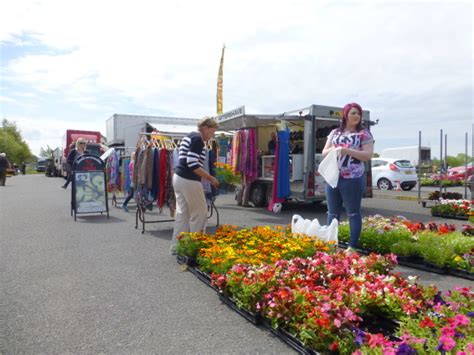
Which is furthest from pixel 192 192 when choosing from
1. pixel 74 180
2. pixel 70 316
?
pixel 74 180

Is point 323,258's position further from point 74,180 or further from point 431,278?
point 74,180

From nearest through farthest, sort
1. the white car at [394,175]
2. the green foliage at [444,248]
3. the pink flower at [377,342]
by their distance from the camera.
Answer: the pink flower at [377,342]
the green foliage at [444,248]
the white car at [394,175]

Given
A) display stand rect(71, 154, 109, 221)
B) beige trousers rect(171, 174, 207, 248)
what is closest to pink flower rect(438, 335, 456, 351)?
beige trousers rect(171, 174, 207, 248)

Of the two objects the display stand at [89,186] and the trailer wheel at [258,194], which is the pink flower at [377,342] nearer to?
the display stand at [89,186]

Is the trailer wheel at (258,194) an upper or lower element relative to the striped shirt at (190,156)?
lower

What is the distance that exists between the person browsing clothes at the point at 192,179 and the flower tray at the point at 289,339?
2.64m

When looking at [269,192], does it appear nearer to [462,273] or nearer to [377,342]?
[462,273]

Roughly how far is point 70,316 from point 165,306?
0.88 metres

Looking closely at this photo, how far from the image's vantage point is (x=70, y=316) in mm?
3908

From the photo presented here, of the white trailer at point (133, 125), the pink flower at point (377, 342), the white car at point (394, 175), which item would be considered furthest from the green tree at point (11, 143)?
the pink flower at point (377, 342)

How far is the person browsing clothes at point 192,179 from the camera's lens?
19.1 feet

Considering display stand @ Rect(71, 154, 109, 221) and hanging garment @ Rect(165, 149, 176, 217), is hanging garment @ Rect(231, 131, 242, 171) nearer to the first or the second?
hanging garment @ Rect(165, 149, 176, 217)

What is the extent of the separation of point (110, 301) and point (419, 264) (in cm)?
393

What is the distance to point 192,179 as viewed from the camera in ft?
19.4
